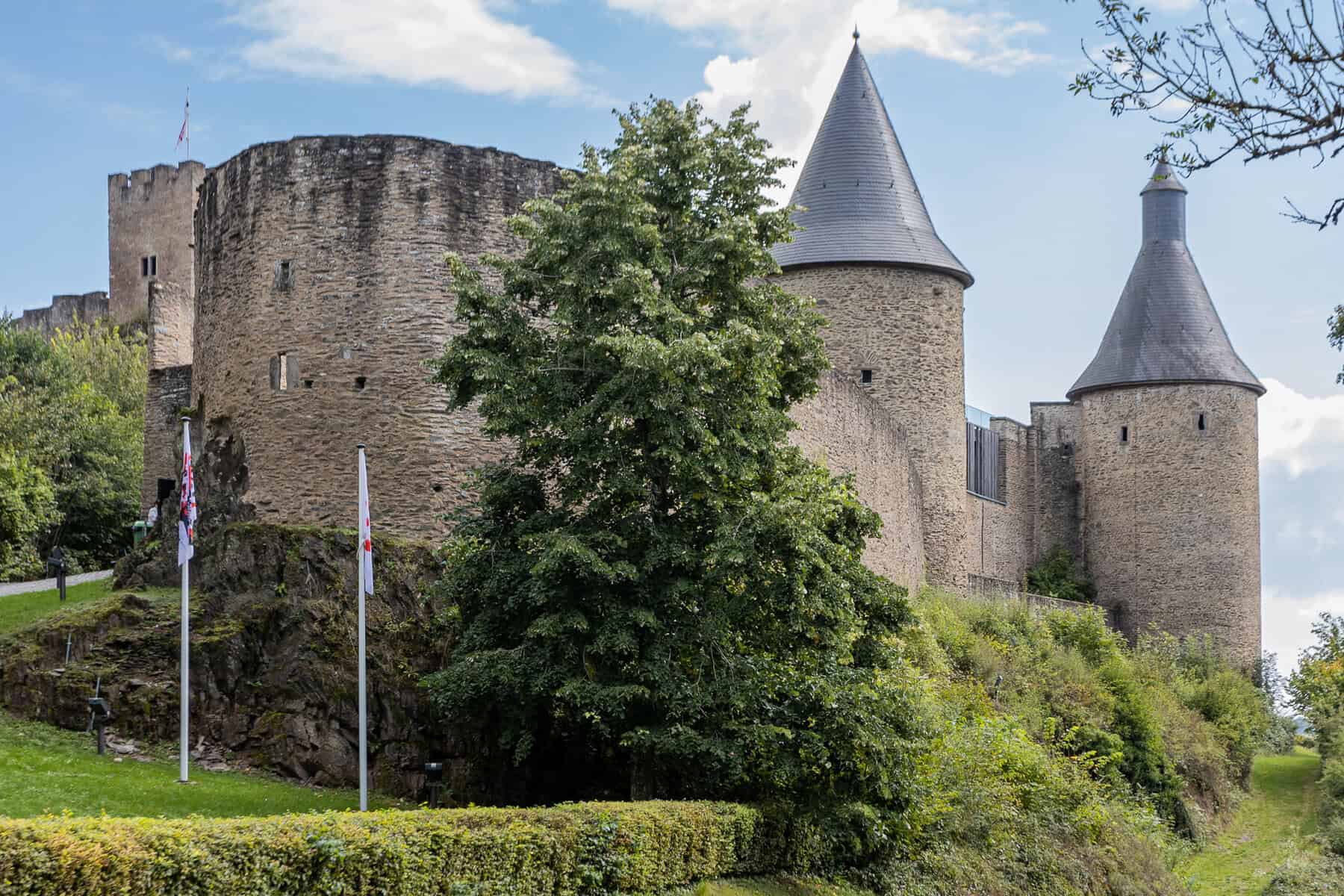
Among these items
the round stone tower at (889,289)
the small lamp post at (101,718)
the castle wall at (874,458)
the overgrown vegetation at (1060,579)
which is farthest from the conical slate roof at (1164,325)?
the small lamp post at (101,718)

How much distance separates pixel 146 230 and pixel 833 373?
104 ft

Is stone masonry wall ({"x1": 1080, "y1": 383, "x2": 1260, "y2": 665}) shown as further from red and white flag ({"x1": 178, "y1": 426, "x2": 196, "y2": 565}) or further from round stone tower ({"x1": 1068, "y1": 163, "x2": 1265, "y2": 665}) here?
red and white flag ({"x1": 178, "y1": 426, "x2": 196, "y2": 565})

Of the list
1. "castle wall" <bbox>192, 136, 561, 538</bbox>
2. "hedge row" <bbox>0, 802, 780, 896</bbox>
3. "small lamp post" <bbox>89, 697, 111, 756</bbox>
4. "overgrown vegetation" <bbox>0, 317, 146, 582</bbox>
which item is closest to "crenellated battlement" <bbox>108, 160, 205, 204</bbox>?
"overgrown vegetation" <bbox>0, 317, 146, 582</bbox>

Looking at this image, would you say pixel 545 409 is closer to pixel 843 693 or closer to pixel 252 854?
pixel 843 693

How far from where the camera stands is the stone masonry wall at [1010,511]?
133ft

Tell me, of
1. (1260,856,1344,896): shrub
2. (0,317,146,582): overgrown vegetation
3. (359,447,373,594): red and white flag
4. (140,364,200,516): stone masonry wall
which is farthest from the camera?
(0,317,146,582): overgrown vegetation

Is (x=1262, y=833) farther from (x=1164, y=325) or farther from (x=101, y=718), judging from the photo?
(x=101, y=718)

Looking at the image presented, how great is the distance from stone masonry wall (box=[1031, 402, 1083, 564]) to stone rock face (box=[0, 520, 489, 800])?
2760 centimetres

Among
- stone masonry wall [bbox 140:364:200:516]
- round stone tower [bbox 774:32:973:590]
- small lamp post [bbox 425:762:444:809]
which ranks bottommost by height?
small lamp post [bbox 425:762:444:809]

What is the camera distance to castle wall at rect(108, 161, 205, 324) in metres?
50.8

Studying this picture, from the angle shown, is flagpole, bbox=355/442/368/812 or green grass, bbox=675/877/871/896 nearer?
green grass, bbox=675/877/871/896

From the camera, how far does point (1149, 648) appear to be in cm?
3875

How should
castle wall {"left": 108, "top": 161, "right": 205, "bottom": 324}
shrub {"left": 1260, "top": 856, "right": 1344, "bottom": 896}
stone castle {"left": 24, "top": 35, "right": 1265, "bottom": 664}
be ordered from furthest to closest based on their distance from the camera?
castle wall {"left": 108, "top": 161, "right": 205, "bottom": 324} < shrub {"left": 1260, "top": 856, "right": 1344, "bottom": 896} < stone castle {"left": 24, "top": 35, "right": 1265, "bottom": 664}

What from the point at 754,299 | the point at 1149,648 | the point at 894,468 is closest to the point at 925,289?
the point at 894,468
